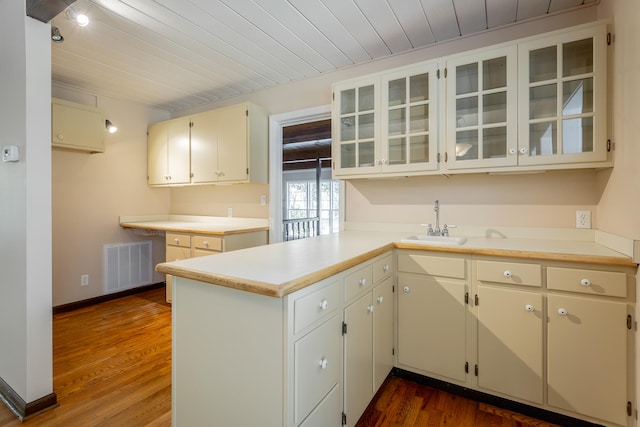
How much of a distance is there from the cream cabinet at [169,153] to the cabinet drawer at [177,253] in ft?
2.62

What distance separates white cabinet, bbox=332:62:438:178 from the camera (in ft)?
7.22

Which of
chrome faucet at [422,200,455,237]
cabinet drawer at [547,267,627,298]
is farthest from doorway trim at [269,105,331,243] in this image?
cabinet drawer at [547,267,627,298]

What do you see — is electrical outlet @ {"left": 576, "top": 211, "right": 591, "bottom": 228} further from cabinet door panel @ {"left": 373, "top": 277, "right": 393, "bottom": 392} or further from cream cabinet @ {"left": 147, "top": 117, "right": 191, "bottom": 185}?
cream cabinet @ {"left": 147, "top": 117, "right": 191, "bottom": 185}

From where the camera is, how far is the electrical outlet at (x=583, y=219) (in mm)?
1998

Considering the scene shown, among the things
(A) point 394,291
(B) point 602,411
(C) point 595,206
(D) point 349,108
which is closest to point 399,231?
(A) point 394,291

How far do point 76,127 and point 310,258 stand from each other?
10.6 feet

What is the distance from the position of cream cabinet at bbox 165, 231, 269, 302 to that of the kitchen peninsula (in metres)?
1.28

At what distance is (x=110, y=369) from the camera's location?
7.18 ft

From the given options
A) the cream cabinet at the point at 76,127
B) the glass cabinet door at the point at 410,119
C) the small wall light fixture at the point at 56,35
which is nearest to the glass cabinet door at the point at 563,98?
the glass cabinet door at the point at 410,119

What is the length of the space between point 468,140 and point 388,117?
23.2 inches

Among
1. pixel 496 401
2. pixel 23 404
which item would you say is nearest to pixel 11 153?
pixel 23 404

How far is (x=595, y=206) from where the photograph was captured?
199 cm

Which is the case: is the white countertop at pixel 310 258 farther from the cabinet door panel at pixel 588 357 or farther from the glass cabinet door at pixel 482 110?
the glass cabinet door at pixel 482 110

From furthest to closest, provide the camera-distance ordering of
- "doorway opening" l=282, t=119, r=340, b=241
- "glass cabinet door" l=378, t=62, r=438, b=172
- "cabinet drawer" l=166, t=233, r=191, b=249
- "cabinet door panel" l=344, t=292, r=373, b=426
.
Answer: "doorway opening" l=282, t=119, r=340, b=241 → "cabinet drawer" l=166, t=233, r=191, b=249 → "glass cabinet door" l=378, t=62, r=438, b=172 → "cabinet door panel" l=344, t=292, r=373, b=426
